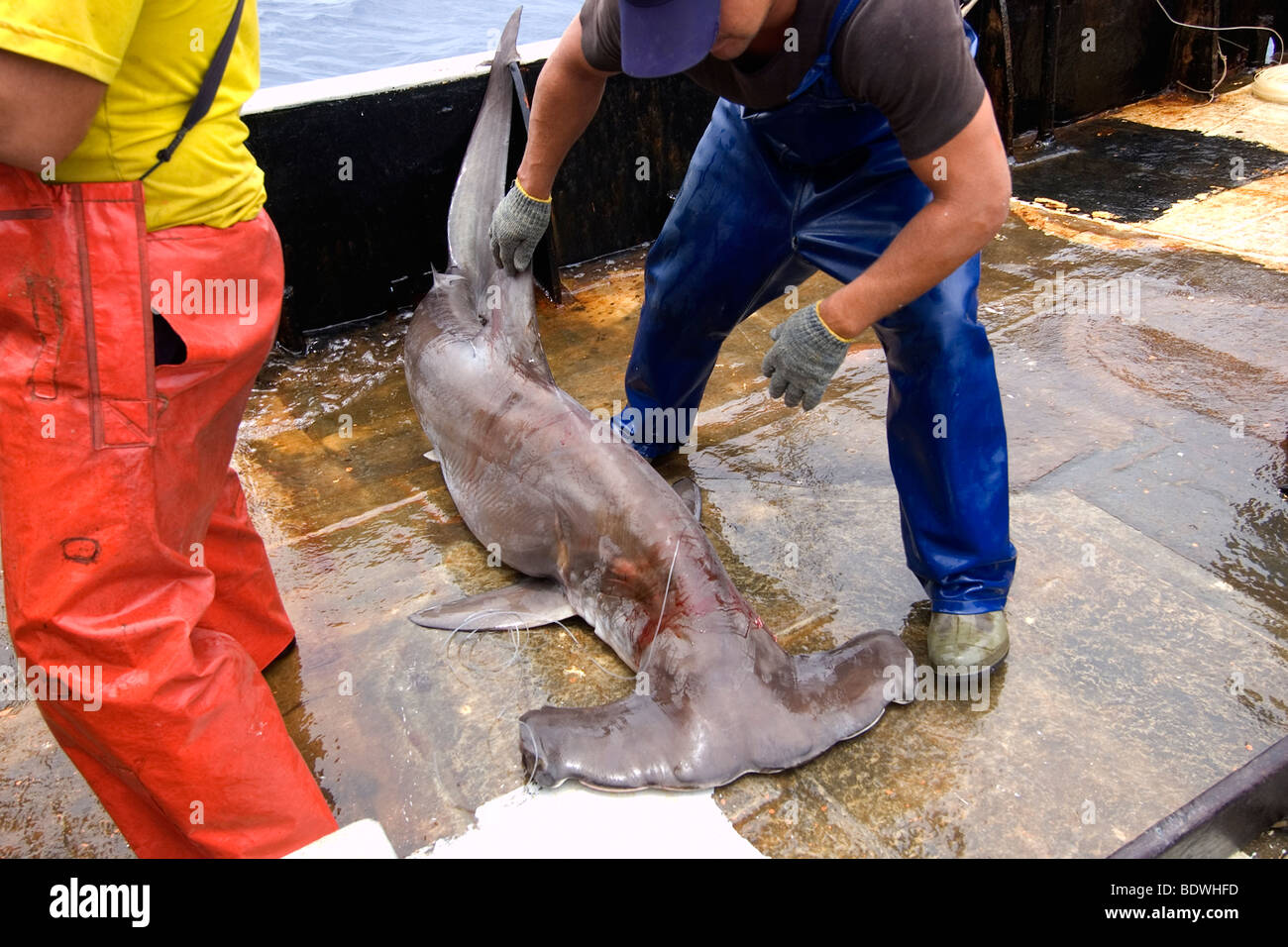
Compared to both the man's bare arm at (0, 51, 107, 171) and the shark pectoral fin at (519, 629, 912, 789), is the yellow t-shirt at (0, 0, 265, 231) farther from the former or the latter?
the shark pectoral fin at (519, 629, 912, 789)

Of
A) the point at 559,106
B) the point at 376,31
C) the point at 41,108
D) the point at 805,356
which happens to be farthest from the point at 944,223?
the point at 376,31

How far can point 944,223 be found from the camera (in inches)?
99.6

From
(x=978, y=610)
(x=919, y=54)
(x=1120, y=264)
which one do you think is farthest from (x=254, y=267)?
(x=1120, y=264)

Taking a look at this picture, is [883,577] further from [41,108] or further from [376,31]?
[376,31]

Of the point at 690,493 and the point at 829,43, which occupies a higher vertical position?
the point at 829,43

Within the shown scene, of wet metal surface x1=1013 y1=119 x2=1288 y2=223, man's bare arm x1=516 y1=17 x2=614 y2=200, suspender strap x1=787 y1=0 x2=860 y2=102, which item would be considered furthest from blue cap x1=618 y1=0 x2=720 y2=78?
wet metal surface x1=1013 y1=119 x2=1288 y2=223

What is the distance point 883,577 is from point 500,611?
130 centimetres

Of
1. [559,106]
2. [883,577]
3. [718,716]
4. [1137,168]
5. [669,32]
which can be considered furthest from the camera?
[1137,168]

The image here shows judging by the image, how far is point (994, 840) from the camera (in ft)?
8.11

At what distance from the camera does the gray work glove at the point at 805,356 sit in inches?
111

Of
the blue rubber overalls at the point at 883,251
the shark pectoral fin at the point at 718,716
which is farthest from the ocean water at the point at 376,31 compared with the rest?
the shark pectoral fin at the point at 718,716

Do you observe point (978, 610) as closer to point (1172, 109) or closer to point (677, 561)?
point (677, 561)

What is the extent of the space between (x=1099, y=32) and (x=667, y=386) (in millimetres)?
5489

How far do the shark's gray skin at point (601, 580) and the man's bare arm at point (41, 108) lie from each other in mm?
1680
